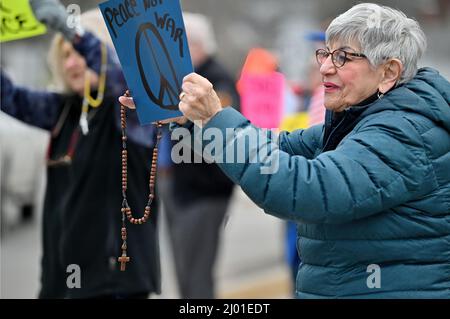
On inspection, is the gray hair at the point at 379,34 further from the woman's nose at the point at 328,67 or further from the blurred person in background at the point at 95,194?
the blurred person in background at the point at 95,194

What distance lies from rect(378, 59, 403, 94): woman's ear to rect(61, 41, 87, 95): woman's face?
1.87 metres

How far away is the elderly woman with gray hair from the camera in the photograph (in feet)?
7.81

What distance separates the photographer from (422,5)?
20.3 feet

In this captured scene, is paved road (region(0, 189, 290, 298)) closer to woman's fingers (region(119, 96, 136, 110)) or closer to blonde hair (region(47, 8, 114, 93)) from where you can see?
blonde hair (region(47, 8, 114, 93))

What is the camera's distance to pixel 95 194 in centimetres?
394

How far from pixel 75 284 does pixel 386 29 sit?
195 cm

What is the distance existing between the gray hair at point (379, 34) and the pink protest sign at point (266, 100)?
407 centimetres

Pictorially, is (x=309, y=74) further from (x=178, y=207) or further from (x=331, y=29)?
(x=331, y=29)

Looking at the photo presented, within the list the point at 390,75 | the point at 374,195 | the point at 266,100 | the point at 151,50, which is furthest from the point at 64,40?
the point at 266,100

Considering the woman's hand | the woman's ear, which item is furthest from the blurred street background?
the woman's hand

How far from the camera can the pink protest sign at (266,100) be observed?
6.74 m

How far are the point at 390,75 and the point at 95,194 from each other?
5.69 ft

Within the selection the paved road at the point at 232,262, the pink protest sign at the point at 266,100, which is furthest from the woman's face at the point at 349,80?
the pink protest sign at the point at 266,100

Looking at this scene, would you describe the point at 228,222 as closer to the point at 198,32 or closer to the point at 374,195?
the point at 198,32
